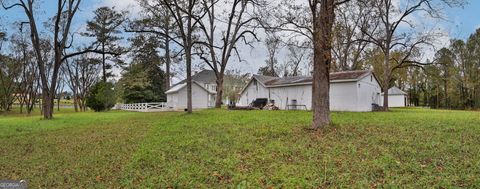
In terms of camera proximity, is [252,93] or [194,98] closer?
[252,93]

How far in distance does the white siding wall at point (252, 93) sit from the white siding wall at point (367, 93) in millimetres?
10020

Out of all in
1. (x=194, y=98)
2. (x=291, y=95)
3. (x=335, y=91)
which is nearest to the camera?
(x=335, y=91)

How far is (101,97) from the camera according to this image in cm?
3684

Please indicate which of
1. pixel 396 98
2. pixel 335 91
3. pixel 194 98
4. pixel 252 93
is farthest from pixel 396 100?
pixel 194 98

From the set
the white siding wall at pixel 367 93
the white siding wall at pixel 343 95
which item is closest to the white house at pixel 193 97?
the white siding wall at pixel 343 95

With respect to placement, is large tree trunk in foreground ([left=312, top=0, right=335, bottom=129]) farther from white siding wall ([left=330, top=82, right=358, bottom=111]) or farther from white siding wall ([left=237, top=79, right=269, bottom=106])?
white siding wall ([left=237, top=79, right=269, bottom=106])

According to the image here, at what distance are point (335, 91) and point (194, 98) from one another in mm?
20477

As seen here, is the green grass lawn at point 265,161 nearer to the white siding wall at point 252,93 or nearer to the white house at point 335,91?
the white house at point 335,91

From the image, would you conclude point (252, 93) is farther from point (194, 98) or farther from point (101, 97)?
point (101, 97)

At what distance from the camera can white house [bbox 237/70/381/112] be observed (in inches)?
992

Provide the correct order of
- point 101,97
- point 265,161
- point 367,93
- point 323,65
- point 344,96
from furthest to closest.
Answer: point 101,97, point 367,93, point 344,96, point 323,65, point 265,161

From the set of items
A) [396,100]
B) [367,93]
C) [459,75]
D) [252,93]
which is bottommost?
[396,100]

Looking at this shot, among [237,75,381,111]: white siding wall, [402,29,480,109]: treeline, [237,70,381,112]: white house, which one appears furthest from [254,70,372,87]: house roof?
[402,29,480,109]: treeline

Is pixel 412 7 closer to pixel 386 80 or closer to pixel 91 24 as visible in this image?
pixel 386 80
